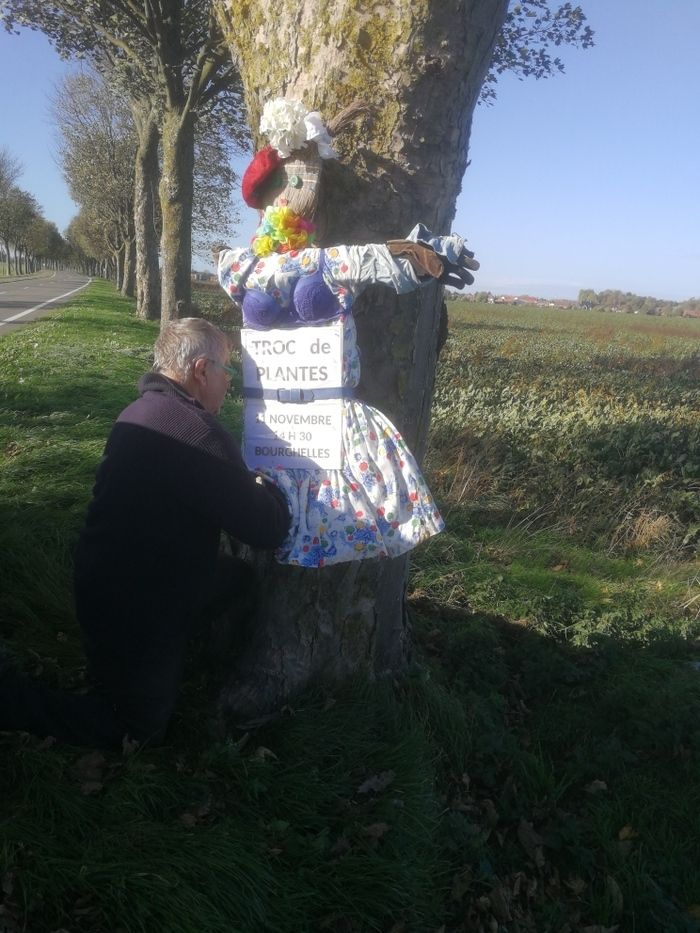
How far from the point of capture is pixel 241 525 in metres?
2.46

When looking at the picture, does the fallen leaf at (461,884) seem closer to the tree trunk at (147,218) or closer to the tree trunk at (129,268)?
the tree trunk at (147,218)

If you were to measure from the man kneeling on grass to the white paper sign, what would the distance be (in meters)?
0.14

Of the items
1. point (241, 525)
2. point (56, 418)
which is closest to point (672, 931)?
point (241, 525)

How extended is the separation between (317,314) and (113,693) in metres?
1.63

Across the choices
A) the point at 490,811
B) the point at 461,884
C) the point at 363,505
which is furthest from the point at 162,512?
the point at 490,811

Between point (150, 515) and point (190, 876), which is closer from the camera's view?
point (190, 876)

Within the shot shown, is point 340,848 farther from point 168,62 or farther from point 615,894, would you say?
point 168,62

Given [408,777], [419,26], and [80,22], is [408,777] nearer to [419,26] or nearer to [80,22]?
[419,26]

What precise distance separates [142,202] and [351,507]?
1973 centimetres

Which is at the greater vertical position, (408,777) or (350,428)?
(350,428)

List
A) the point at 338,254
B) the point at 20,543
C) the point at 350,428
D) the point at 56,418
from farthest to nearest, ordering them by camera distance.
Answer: the point at 56,418
the point at 20,543
the point at 350,428
the point at 338,254

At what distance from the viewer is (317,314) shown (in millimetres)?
2514

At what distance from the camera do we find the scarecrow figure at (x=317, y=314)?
8.09 feet

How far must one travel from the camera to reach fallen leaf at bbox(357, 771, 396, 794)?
264cm
